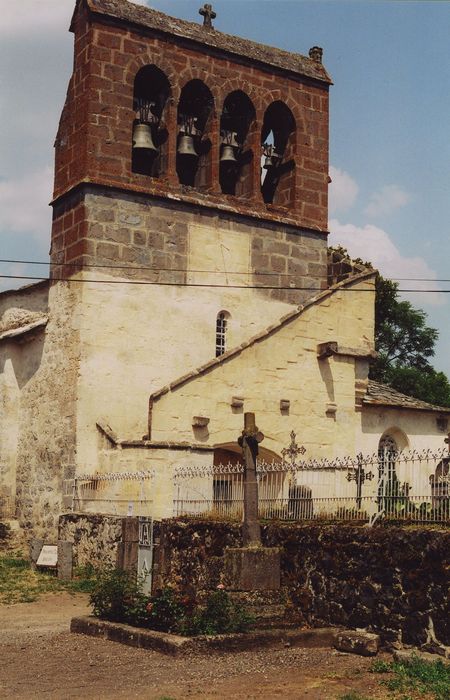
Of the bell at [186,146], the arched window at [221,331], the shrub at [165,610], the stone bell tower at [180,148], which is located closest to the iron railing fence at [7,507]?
the stone bell tower at [180,148]

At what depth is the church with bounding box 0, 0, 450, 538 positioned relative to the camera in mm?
21125

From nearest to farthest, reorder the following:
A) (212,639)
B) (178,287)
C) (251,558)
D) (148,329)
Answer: (212,639), (251,558), (148,329), (178,287)

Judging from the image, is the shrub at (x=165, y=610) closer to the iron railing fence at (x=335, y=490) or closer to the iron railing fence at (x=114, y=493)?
the iron railing fence at (x=335, y=490)

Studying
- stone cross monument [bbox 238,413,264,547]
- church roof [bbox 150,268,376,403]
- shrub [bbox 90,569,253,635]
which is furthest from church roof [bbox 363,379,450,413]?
shrub [bbox 90,569,253,635]

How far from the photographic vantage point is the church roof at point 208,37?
22.5 metres

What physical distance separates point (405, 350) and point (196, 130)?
2679cm

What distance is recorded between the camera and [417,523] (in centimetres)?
1190

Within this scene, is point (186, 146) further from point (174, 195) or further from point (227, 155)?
point (174, 195)

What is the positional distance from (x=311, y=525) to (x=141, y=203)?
1121cm

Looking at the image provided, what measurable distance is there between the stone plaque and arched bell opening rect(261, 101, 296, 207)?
11020mm

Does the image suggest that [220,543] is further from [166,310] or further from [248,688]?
[166,310]

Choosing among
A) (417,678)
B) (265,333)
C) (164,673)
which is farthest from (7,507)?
(417,678)

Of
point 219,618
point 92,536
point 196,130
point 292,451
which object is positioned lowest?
point 219,618

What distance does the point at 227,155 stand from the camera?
949 inches
